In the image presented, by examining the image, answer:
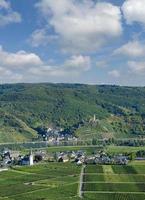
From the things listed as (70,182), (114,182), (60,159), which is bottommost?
(114,182)

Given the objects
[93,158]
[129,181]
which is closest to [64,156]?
[93,158]

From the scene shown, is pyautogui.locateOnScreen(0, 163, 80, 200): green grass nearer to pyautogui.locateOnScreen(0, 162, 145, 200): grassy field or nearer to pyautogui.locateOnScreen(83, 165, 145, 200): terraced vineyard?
pyautogui.locateOnScreen(0, 162, 145, 200): grassy field

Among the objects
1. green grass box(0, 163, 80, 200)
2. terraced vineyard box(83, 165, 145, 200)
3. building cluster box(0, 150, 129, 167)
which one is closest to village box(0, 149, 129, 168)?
Answer: building cluster box(0, 150, 129, 167)

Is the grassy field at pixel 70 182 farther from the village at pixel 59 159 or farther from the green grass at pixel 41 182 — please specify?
the village at pixel 59 159

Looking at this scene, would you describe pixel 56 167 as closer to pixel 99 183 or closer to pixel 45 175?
pixel 45 175

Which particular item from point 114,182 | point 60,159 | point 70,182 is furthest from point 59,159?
point 114,182

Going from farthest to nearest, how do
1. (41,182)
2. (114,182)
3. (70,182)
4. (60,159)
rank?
Result: (60,159) → (41,182) → (70,182) → (114,182)

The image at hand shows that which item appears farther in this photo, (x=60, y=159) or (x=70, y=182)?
(x=60, y=159)

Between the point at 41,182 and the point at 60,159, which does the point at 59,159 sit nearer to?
the point at 60,159
